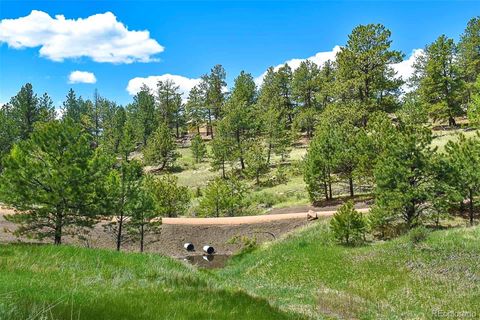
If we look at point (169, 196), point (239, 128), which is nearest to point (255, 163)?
point (239, 128)

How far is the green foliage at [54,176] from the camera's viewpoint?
86.0ft

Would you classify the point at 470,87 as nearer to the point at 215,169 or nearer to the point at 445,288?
the point at 215,169

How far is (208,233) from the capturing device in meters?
39.6

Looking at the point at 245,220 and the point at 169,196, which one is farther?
the point at 169,196

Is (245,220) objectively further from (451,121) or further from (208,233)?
(451,121)

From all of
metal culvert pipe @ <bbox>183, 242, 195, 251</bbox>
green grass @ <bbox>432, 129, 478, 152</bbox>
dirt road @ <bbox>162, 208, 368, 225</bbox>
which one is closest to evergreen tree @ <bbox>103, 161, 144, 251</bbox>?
metal culvert pipe @ <bbox>183, 242, 195, 251</bbox>

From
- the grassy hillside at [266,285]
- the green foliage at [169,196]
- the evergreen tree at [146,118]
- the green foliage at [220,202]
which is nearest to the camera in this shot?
the grassy hillside at [266,285]

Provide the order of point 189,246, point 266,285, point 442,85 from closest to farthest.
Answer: point 266,285 < point 189,246 < point 442,85

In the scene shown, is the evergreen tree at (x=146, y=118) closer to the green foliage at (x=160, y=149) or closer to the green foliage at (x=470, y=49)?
the green foliage at (x=160, y=149)

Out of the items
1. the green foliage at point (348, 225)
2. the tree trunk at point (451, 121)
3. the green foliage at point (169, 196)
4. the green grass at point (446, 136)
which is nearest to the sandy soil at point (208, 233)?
the green foliage at point (169, 196)

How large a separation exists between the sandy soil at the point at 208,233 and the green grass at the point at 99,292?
85.5ft

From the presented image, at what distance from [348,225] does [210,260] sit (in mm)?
13835

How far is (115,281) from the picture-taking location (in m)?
8.97

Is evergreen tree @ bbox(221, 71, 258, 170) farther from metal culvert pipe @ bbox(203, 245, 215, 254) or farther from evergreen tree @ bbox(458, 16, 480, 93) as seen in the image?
evergreen tree @ bbox(458, 16, 480, 93)
